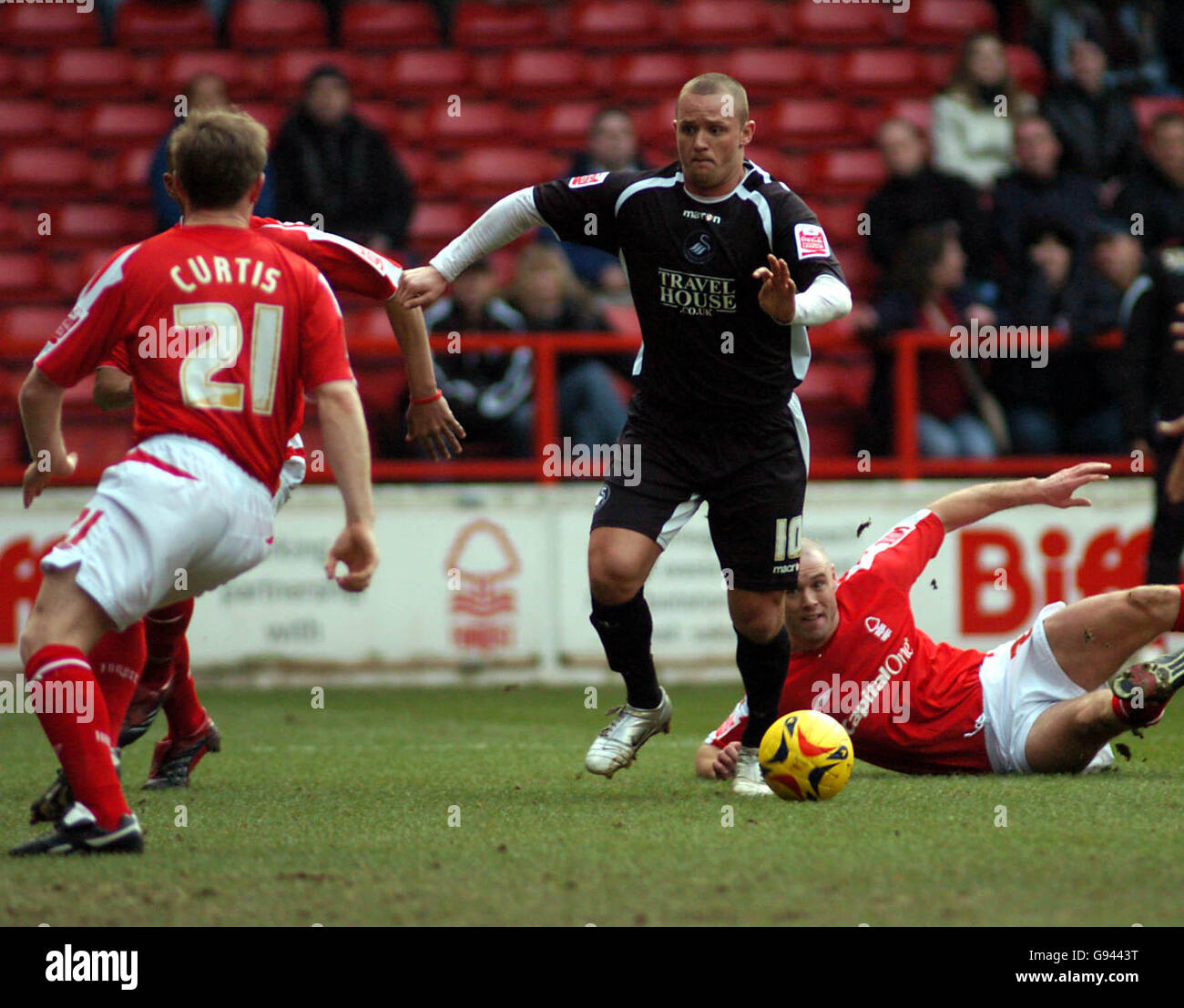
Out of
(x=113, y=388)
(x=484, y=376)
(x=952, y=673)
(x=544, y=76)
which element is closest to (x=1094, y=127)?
(x=544, y=76)

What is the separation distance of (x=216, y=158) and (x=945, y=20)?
10.5m

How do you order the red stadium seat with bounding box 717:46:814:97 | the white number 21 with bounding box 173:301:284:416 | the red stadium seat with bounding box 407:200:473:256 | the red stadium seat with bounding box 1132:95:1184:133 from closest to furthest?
the white number 21 with bounding box 173:301:284:416, the red stadium seat with bounding box 407:200:473:256, the red stadium seat with bounding box 1132:95:1184:133, the red stadium seat with bounding box 717:46:814:97

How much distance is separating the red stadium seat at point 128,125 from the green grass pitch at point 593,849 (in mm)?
7218

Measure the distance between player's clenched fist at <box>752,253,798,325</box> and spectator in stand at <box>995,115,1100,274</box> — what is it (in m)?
6.29

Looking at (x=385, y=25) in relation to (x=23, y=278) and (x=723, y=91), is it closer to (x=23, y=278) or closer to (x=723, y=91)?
(x=23, y=278)

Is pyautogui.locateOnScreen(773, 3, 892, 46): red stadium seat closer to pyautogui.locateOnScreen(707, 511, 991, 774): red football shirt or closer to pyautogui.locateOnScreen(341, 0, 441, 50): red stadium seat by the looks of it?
pyautogui.locateOnScreen(341, 0, 441, 50): red stadium seat

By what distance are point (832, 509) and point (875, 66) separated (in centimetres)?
482

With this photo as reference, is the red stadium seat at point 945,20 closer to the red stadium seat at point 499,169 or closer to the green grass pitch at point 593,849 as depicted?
the red stadium seat at point 499,169

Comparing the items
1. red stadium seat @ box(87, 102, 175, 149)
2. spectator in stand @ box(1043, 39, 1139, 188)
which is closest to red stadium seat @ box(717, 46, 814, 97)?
spectator in stand @ box(1043, 39, 1139, 188)

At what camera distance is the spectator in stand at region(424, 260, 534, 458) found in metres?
9.84

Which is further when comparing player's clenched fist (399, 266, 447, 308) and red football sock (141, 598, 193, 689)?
red football sock (141, 598, 193, 689)

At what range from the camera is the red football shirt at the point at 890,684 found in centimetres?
555
